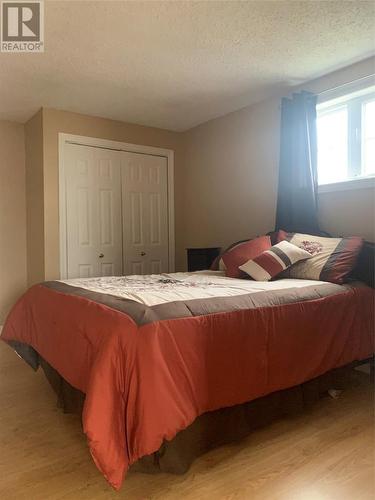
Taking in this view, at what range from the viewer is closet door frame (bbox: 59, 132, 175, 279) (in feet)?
12.3

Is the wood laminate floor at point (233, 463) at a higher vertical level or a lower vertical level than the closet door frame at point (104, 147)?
lower

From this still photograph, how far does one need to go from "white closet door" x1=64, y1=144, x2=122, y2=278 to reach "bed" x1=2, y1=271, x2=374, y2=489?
149 cm

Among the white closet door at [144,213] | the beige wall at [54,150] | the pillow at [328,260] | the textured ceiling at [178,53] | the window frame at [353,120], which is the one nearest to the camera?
the textured ceiling at [178,53]

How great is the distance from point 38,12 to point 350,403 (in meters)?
3.05

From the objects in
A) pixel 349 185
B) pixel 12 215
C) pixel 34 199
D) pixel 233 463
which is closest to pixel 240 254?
pixel 349 185

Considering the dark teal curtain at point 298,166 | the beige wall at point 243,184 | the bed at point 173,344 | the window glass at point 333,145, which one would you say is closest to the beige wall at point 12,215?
the bed at point 173,344

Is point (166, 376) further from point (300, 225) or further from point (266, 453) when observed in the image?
point (300, 225)

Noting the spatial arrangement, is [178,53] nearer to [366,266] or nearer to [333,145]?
[333,145]

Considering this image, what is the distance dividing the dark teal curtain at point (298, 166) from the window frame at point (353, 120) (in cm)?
15

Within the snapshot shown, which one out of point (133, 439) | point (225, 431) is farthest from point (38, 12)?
point (225, 431)

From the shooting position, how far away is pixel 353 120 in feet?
9.80

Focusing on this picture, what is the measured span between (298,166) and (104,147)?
2145 mm

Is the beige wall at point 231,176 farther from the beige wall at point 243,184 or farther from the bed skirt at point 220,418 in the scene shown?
the bed skirt at point 220,418

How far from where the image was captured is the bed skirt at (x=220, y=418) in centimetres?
154
